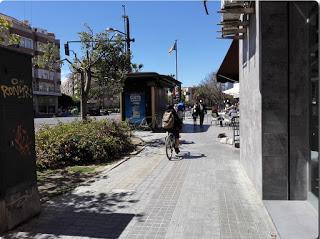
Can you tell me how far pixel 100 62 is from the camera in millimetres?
16938

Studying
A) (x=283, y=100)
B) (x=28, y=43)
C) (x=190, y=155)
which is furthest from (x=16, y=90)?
(x=28, y=43)

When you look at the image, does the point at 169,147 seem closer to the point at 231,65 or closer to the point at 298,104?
the point at 231,65

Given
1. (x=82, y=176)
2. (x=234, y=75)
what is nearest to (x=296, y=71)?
(x=82, y=176)

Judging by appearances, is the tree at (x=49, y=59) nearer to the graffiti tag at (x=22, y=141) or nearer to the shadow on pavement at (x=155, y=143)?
the shadow on pavement at (x=155, y=143)

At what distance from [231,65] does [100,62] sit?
5.30 m

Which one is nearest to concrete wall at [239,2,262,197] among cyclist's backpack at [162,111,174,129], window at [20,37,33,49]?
cyclist's backpack at [162,111,174,129]

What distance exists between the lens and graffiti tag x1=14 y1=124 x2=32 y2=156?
6.02 meters

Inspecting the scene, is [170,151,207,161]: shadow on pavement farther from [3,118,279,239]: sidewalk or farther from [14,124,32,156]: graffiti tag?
[14,124,32,156]: graffiti tag

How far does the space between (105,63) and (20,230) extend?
38.8 feet

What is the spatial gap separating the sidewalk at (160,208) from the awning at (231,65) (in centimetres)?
397

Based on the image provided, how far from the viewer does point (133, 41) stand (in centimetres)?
2700

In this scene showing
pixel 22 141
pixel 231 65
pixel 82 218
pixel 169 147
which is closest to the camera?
pixel 22 141

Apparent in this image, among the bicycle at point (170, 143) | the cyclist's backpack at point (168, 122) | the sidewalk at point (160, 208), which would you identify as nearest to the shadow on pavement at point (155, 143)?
the bicycle at point (170, 143)

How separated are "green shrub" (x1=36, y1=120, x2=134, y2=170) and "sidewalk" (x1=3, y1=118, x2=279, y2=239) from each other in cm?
156
